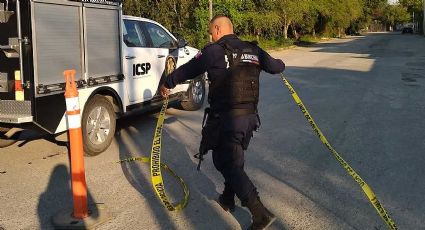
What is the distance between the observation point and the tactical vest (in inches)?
157

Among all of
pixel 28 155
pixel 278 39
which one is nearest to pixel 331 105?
pixel 28 155

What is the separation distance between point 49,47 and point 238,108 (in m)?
2.71

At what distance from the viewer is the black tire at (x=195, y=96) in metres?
9.59

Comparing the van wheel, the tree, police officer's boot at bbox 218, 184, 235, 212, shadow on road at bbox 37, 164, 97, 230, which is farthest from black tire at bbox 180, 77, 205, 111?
the tree

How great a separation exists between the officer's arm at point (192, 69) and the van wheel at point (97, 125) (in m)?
2.42

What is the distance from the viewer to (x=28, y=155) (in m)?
6.67

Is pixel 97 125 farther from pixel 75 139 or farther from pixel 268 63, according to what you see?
pixel 268 63

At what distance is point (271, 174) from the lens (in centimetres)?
576

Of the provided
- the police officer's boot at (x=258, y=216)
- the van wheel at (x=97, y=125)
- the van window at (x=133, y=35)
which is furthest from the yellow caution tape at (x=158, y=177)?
the van window at (x=133, y=35)

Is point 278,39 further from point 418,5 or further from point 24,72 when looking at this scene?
point 418,5

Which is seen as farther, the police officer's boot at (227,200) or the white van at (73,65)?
the white van at (73,65)

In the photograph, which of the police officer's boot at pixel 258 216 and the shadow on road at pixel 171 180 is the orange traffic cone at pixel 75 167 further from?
the police officer's boot at pixel 258 216

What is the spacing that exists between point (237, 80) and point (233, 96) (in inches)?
5.3

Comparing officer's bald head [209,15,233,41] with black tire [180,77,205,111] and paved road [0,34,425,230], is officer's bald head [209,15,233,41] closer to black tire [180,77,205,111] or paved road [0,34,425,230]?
paved road [0,34,425,230]
